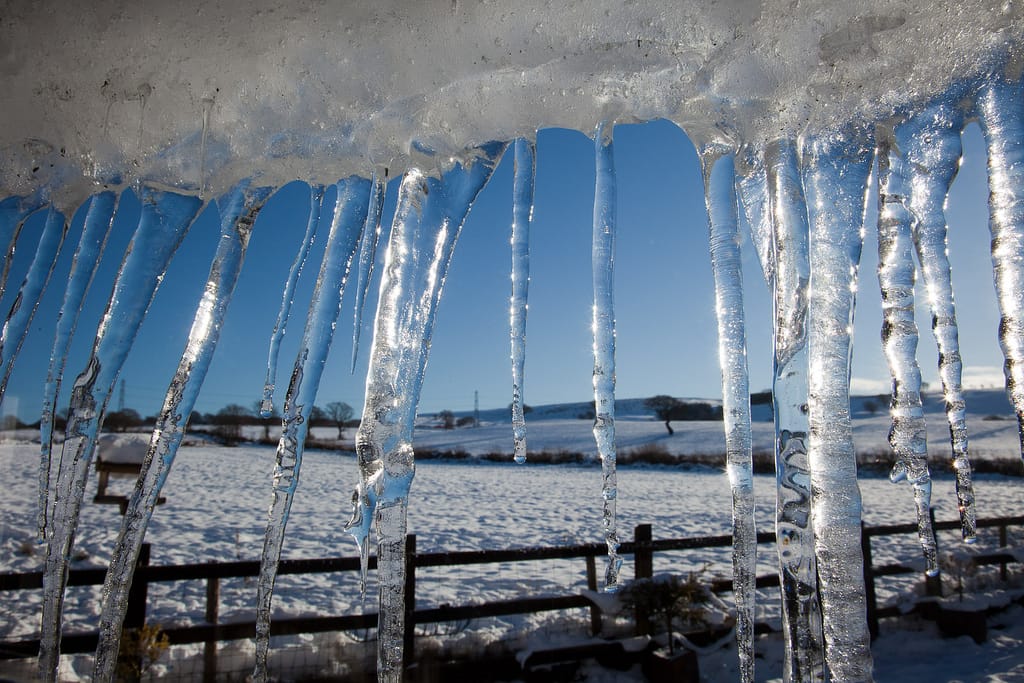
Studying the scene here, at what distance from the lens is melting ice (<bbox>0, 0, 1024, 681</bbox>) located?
0.94 metres

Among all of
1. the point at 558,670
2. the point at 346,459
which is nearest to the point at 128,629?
the point at 558,670

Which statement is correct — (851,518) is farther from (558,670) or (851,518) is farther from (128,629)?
(128,629)

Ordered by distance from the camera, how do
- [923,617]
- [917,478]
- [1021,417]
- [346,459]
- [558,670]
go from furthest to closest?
[346,459] < [923,617] < [558,670] < [917,478] < [1021,417]

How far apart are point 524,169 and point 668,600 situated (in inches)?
176

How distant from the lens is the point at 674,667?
4281mm

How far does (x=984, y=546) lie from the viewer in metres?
10.9

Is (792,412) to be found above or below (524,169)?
below

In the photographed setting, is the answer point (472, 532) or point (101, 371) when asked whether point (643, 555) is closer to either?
point (101, 371)

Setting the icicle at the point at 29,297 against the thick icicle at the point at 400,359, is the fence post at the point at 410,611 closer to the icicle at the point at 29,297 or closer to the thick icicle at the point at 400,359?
the icicle at the point at 29,297

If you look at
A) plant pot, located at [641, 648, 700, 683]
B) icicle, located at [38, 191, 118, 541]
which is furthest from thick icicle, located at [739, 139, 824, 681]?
plant pot, located at [641, 648, 700, 683]

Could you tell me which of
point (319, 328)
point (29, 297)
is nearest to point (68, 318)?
point (29, 297)

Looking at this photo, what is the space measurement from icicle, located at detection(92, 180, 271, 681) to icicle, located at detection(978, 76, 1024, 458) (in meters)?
1.52

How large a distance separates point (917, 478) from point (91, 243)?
2.25 meters

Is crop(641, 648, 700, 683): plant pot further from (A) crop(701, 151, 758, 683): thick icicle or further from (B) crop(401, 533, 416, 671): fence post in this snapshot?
(A) crop(701, 151, 758, 683): thick icicle
